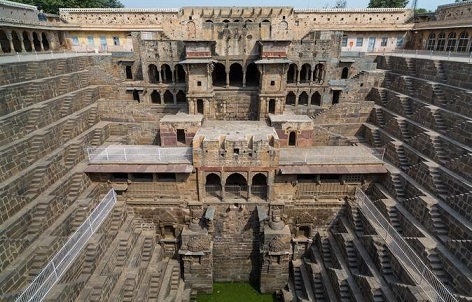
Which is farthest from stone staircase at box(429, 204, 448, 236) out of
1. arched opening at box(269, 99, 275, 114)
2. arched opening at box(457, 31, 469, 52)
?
arched opening at box(457, 31, 469, 52)

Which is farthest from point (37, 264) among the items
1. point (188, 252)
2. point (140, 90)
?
point (140, 90)

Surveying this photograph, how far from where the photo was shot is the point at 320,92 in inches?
1055

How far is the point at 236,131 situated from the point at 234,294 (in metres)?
11.2

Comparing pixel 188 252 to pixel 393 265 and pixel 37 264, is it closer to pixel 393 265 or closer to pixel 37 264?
pixel 37 264

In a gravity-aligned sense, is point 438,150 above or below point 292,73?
below

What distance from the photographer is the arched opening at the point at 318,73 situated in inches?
1065

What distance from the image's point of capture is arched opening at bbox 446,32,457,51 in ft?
103

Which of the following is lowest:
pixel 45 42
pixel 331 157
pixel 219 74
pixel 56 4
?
pixel 331 157

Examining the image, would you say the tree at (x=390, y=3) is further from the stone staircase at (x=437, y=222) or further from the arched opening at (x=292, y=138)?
the stone staircase at (x=437, y=222)

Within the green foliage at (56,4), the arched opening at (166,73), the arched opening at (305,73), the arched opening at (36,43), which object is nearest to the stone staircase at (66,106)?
the arched opening at (166,73)

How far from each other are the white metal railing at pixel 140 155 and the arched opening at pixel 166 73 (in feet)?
38.0

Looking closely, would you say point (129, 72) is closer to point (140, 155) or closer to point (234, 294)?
point (140, 155)

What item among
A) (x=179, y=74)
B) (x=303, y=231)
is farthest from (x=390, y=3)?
(x=303, y=231)

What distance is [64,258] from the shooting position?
40.8ft
